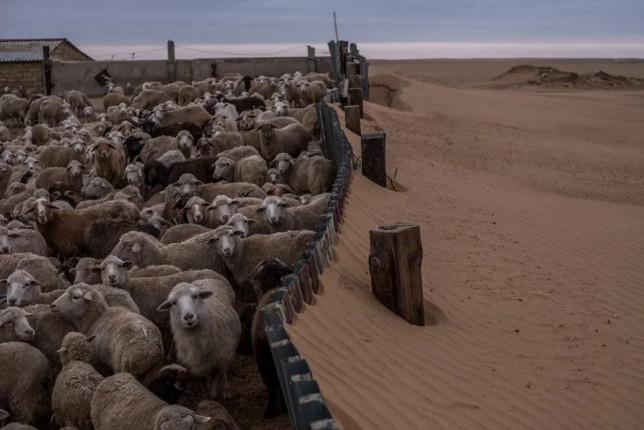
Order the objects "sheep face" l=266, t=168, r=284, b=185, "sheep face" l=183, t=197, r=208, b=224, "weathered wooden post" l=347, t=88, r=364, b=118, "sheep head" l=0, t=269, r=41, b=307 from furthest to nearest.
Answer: "weathered wooden post" l=347, t=88, r=364, b=118, "sheep face" l=266, t=168, r=284, b=185, "sheep face" l=183, t=197, r=208, b=224, "sheep head" l=0, t=269, r=41, b=307

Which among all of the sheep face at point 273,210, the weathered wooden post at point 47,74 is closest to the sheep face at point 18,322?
the sheep face at point 273,210

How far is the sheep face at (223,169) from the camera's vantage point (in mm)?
12148

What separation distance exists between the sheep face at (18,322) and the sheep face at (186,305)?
104 cm

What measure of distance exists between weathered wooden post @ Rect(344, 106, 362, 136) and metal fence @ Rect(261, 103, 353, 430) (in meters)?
5.54

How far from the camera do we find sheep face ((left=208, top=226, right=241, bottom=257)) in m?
8.05

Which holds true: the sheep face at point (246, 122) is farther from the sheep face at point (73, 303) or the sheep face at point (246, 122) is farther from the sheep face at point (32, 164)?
the sheep face at point (73, 303)

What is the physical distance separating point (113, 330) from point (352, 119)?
9621 millimetres

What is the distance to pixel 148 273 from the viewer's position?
784cm

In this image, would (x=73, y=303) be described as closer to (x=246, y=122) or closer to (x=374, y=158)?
(x=374, y=158)

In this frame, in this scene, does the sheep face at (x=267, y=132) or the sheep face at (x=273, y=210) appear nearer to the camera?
the sheep face at (x=273, y=210)

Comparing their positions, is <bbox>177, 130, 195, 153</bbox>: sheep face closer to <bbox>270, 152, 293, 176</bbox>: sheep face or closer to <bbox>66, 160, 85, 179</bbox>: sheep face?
<bbox>66, 160, 85, 179</bbox>: sheep face

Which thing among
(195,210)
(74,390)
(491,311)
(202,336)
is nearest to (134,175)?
(195,210)

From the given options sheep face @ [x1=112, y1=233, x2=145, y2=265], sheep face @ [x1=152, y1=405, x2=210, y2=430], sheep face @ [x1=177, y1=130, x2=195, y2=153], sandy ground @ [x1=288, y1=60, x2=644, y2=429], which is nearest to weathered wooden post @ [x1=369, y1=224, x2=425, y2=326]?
sandy ground @ [x1=288, y1=60, x2=644, y2=429]

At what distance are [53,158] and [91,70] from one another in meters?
17.8
